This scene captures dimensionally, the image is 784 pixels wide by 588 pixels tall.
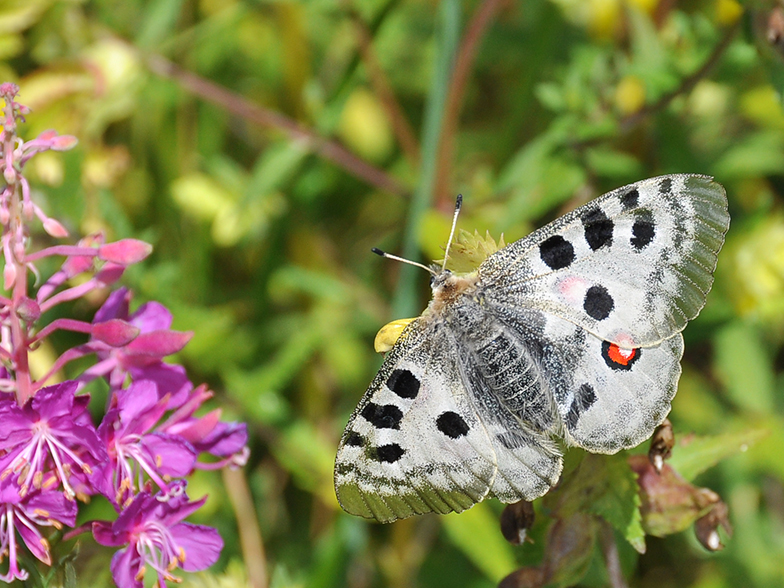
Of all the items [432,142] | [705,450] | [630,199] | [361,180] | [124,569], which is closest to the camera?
[124,569]

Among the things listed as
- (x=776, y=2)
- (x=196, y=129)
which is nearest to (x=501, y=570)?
(x=776, y=2)

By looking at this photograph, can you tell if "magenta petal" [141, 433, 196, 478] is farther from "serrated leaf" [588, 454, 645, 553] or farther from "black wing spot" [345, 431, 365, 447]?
"serrated leaf" [588, 454, 645, 553]

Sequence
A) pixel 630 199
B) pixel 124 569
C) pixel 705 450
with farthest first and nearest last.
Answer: pixel 705 450 → pixel 630 199 → pixel 124 569

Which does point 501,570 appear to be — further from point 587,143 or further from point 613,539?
point 587,143

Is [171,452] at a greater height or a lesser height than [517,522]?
greater

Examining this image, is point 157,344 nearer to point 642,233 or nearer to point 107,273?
A: point 107,273

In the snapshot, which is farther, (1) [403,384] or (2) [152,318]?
(2) [152,318]

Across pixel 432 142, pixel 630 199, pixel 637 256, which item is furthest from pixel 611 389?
pixel 432 142
